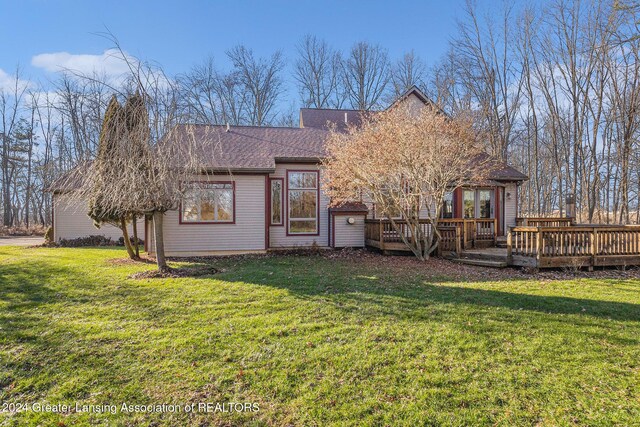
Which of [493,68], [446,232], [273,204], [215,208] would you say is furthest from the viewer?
[493,68]

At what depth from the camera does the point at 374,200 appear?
1021 cm

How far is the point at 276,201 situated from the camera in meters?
12.1

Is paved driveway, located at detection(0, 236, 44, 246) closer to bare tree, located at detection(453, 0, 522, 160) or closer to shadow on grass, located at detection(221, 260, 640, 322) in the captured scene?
shadow on grass, located at detection(221, 260, 640, 322)

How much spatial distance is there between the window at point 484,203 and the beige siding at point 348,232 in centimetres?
540

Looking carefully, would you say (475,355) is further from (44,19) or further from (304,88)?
(304,88)

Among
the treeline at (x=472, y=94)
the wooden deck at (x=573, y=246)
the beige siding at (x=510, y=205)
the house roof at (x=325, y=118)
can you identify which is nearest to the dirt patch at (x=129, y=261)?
the treeline at (x=472, y=94)

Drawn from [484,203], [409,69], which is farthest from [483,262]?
[409,69]

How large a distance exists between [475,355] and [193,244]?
960 centimetres

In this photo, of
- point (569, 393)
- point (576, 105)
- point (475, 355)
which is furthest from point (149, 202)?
point (576, 105)

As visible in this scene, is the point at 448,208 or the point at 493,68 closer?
the point at 448,208

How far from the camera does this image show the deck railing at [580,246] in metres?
8.56

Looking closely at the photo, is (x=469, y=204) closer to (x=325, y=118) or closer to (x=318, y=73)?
(x=325, y=118)

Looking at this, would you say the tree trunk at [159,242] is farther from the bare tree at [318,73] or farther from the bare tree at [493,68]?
the bare tree at [318,73]

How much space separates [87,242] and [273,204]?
10.3 m
